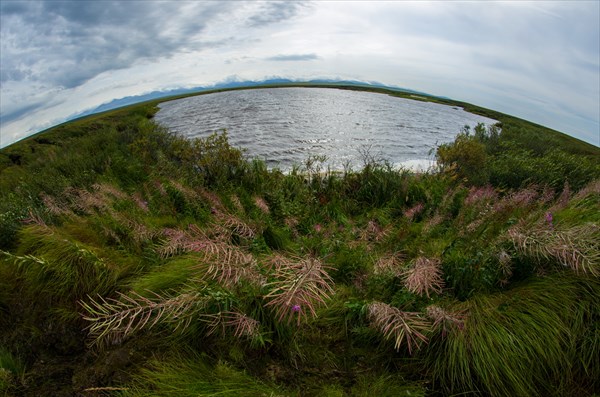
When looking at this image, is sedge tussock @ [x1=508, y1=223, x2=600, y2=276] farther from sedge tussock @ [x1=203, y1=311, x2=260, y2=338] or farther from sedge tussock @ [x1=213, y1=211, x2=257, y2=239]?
sedge tussock @ [x1=213, y1=211, x2=257, y2=239]

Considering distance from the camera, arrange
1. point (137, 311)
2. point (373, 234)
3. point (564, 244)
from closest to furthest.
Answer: point (137, 311) < point (564, 244) < point (373, 234)

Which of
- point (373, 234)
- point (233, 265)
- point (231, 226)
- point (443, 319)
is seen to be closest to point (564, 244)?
point (443, 319)

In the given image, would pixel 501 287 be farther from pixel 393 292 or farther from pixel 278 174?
pixel 278 174

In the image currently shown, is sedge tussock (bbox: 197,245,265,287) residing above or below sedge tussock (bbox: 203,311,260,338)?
above

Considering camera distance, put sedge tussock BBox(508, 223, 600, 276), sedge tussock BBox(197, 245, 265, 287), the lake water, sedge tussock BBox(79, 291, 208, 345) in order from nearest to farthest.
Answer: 1. sedge tussock BBox(79, 291, 208, 345)
2. sedge tussock BBox(197, 245, 265, 287)
3. sedge tussock BBox(508, 223, 600, 276)
4. the lake water

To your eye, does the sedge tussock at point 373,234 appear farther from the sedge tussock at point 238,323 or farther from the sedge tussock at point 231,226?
the sedge tussock at point 238,323

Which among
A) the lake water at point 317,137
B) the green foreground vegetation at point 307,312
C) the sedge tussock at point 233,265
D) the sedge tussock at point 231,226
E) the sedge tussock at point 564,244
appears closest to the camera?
the sedge tussock at point 233,265

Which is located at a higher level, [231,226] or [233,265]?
[231,226]

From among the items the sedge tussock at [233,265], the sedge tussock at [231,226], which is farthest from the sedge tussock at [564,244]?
the sedge tussock at [231,226]

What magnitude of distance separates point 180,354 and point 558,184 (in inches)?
441

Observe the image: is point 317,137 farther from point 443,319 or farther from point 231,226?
point 443,319

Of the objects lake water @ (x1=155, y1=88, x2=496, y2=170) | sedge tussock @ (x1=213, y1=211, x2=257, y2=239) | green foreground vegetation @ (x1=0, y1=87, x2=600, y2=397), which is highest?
lake water @ (x1=155, y1=88, x2=496, y2=170)

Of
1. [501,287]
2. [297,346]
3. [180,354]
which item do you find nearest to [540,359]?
[501,287]

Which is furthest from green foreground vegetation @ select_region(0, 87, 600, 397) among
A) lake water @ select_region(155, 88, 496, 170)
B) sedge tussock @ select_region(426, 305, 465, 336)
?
lake water @ select_region(155, 88, 496, 170)
